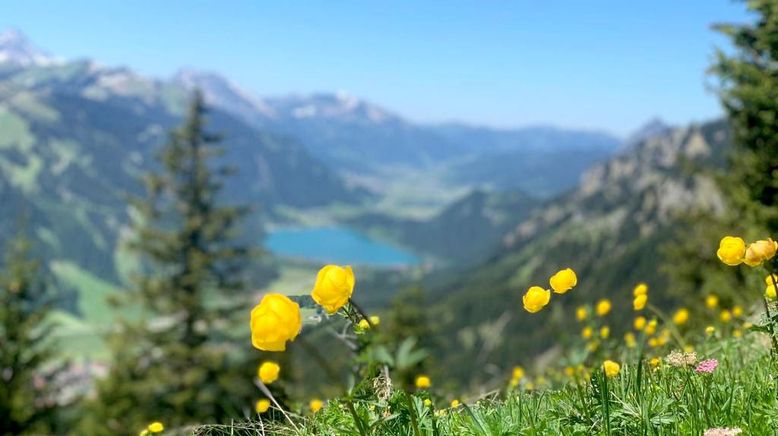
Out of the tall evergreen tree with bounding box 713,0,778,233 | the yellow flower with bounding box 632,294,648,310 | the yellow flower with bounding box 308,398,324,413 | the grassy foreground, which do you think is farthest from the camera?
the tall evergreen tree with bounding box 713,0,778,233

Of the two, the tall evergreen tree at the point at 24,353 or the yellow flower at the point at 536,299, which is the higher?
the tall evergreen tree at the point at 24,353

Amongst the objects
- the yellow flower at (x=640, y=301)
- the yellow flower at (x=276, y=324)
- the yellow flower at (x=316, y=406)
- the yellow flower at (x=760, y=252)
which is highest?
the yellow flower at (x=276, y=324)

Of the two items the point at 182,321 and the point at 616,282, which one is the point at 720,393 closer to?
the point at 182,321

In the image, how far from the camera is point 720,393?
265cm

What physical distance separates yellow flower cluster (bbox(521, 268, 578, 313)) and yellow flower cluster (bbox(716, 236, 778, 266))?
0.67 meters

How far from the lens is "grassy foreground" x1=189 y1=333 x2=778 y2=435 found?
2.37m

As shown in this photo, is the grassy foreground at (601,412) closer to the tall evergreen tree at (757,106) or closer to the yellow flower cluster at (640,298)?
the yellow flower cluster at (640,298)

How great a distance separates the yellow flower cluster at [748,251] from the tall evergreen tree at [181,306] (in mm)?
23718

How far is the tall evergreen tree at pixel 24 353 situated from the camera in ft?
90.7

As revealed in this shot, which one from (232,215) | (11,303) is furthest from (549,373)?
(11,303)

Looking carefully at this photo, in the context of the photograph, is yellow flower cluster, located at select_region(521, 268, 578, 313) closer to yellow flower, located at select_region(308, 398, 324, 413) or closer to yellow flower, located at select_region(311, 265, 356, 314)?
yellow flower, located at select_region(311, 265, 356, 314)

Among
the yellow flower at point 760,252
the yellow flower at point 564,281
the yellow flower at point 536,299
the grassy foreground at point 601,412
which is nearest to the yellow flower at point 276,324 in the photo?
the grassy foreground at point 601,412

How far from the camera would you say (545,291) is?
2.63 metres

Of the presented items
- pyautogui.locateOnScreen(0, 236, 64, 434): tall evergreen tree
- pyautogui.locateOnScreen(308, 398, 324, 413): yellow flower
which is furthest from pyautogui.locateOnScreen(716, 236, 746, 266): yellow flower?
pyautogui.locateOnScreen(0, 236, 64, 434): tall evergreen tree
